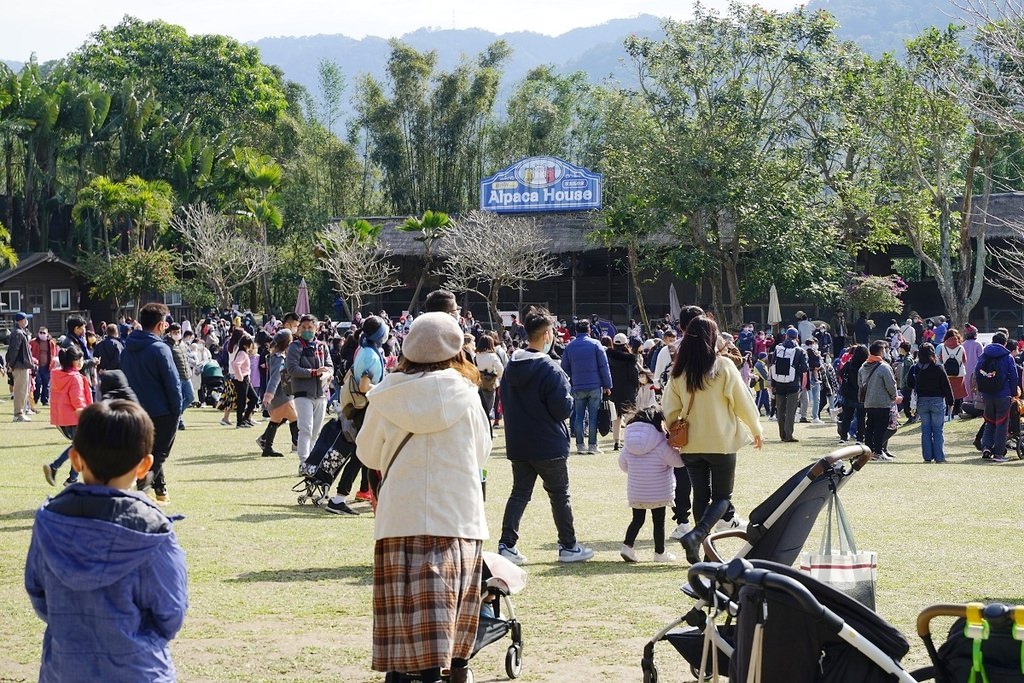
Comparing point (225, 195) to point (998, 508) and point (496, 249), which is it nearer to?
point (496, 249)

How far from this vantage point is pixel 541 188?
45.2 meters

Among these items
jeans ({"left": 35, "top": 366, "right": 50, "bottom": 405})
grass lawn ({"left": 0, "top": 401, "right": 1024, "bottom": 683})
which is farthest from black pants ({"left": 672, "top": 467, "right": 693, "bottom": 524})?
jeans ({"left": 35, "top": 366, "right": 50, "bottom": 405})

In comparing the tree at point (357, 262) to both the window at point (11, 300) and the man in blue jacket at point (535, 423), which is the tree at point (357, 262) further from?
the man in blue jacket at point (535, 423)

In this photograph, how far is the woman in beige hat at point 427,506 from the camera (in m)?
5.23

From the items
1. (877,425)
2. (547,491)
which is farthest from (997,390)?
(547,491)

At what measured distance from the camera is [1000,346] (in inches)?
662

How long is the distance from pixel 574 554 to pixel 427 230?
35290 mm

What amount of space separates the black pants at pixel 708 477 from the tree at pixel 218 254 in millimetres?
39188

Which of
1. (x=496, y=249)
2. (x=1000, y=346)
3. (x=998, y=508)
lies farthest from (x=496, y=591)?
(x=496, y=249)

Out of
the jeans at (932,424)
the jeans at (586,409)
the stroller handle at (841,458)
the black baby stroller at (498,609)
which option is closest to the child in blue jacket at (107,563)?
the black baby stroller at (498,609)

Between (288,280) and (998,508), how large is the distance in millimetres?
42070

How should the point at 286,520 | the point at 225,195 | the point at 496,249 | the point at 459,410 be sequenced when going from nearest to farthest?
1. the point at 459,410
2. the point at 286,520
3. the point at 496,249
4. the point at 225,195

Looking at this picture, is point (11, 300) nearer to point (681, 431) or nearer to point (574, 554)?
point (574, 554)

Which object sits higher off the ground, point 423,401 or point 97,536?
point 423,401
